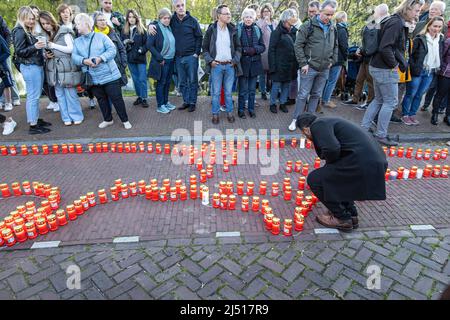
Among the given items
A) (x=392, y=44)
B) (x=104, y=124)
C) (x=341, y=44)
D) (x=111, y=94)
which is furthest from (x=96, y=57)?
(x=392, y=44)

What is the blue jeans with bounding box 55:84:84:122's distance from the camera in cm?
802

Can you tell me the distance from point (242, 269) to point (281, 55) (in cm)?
628

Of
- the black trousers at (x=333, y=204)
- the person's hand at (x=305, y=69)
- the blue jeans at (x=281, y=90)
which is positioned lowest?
the black trousers at (x=333, y=204)

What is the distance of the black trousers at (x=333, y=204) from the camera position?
4.07 metres

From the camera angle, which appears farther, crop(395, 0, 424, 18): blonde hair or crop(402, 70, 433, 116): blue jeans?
crop(402, 70, 433, 116): blue jeans

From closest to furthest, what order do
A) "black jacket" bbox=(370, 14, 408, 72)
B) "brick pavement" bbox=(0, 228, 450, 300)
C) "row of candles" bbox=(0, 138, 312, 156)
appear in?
1. "brick pavement" bbox=(0, 228, 450, 300)
2. "black jacket" bbox=(370, 14, 408, 72)
3. "row of candles" bbox=(0, 138, 312, 156)

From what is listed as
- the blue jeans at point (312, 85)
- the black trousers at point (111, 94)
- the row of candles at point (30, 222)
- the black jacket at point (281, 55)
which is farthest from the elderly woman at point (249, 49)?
the row of candles at point (30, 222)

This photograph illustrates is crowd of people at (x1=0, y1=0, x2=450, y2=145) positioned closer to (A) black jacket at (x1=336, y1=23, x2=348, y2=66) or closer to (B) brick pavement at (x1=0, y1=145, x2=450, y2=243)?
(A) black jacket at (x1=336, y1=23, x2=348, y2=66)

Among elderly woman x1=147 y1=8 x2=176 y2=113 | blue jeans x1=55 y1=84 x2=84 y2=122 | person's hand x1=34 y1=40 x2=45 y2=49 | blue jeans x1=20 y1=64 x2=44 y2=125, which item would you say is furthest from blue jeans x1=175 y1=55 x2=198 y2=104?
blue jeans x1=20 y1=64 x2=44 y2=125

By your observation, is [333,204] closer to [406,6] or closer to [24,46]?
[406,6]

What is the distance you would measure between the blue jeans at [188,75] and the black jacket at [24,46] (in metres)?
3.30

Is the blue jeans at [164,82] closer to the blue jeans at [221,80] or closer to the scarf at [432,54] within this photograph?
the blue jeans at [221,80]

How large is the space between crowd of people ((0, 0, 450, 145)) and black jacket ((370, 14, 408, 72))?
0.06 feet

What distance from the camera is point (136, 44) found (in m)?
8.62
